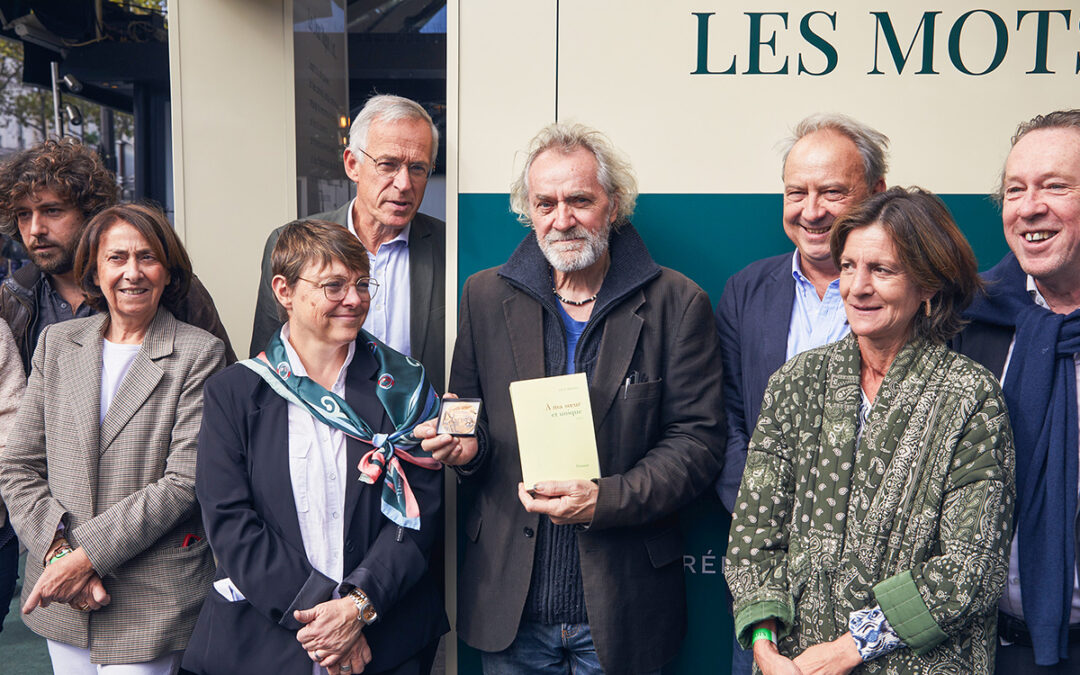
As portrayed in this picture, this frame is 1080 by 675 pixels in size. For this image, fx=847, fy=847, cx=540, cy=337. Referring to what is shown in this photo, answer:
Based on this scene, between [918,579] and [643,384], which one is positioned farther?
[643,384]

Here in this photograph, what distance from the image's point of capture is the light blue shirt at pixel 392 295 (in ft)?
10.2

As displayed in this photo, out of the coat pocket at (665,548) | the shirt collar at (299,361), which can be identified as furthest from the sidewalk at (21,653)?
the coat pocket at (665,548)

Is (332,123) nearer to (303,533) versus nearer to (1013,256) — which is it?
(303,533)

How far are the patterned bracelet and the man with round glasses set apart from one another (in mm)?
1753

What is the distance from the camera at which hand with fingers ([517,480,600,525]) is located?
2.51 metres

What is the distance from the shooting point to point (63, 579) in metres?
2.56

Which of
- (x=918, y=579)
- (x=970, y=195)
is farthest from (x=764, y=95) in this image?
(x=918, y=579)

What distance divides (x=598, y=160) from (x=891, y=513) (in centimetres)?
137

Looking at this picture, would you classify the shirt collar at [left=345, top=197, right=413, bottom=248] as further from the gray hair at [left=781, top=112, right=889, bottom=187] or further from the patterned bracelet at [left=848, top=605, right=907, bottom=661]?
the patterned bracelet at [left=848, top=605, right=907, bottom=661]

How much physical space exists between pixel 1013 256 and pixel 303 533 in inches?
85.2

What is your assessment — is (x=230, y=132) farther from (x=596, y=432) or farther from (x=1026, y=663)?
(x=1026, y=663)

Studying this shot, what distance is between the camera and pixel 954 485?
200 cm

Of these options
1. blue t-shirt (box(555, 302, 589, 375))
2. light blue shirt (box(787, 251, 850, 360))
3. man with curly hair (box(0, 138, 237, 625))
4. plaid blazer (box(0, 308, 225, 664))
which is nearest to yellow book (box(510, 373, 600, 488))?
blue t-shirt (box(555, 302, 589, 375))

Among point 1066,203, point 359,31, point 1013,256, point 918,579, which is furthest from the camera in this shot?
point 359,31
